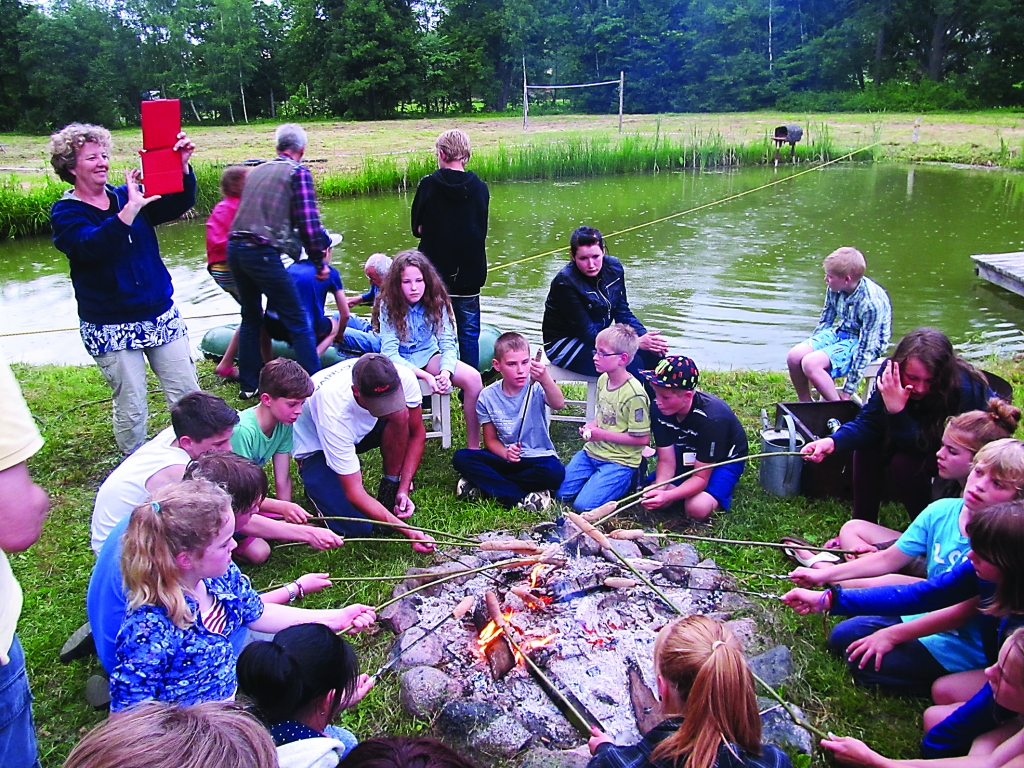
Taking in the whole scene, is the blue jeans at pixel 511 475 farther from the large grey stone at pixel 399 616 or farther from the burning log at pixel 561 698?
the burning log at pixel 561 698

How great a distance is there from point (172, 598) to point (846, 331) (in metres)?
4.01

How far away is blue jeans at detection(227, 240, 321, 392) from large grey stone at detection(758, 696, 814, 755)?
3.29 metres

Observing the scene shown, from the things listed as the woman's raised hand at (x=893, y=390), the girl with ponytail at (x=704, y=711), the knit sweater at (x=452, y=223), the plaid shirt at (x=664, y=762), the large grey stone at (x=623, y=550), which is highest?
the knit sweater at (x=452, y=223)

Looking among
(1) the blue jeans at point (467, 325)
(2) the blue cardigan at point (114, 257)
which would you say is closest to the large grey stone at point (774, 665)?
(1) the blue jeans at point (467, 325)

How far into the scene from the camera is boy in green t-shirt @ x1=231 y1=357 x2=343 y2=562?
3.32 m

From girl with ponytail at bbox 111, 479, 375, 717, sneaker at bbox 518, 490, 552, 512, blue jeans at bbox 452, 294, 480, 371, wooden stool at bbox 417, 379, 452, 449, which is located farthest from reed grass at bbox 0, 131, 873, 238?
girl with ponytail at bbox 111, 479, 375, 717

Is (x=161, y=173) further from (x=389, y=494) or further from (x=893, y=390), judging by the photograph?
(x=893, y=390)

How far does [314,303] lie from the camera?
5.30 metres

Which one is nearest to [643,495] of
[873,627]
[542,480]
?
[542,480]

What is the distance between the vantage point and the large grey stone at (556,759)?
2473 millimetres

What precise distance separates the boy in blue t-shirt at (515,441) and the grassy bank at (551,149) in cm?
1112

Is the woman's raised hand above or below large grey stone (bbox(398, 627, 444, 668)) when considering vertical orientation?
above

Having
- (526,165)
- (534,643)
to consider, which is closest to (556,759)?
(534,643)

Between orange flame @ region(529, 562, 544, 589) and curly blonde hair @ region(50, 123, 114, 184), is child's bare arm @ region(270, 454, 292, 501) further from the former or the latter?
curly blonde hair @ region(50, 123, 114, 184)
